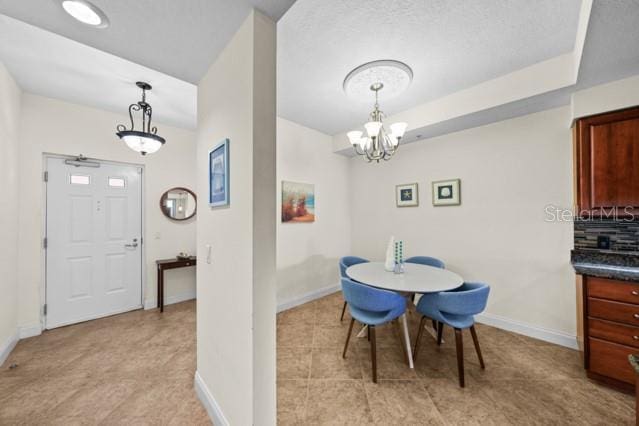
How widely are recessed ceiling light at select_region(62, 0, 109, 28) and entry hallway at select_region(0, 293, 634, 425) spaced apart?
7.94 feet

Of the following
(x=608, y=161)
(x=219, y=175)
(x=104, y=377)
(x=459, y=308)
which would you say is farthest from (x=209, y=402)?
(x=608, y=161)

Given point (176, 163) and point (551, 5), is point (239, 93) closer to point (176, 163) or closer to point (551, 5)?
point (551, 5)

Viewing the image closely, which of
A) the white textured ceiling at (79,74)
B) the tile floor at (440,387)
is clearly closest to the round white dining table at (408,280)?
the tile floor at (440,387)

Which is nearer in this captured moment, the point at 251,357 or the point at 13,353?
the point at 251,357

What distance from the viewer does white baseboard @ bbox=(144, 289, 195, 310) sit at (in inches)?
134

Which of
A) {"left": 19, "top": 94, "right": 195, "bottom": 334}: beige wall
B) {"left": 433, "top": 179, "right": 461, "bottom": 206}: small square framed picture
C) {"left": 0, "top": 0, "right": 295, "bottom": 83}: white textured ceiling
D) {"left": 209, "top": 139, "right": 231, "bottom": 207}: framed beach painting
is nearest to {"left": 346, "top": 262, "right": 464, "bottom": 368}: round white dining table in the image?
{"left": 433, "top": 179, "right": 461, "bottom": 206}: small square framed picture

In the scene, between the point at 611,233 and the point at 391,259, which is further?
the point at 391,259

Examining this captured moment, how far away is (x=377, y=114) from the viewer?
2369 mm

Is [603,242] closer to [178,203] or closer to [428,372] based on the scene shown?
[428,372]

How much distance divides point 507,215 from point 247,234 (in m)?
3.01

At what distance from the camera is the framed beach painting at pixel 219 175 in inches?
54.1

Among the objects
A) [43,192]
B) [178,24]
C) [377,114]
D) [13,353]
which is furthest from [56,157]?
[377,114]

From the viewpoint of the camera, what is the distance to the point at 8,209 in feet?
7.49

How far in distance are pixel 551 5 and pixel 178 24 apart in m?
2.34
